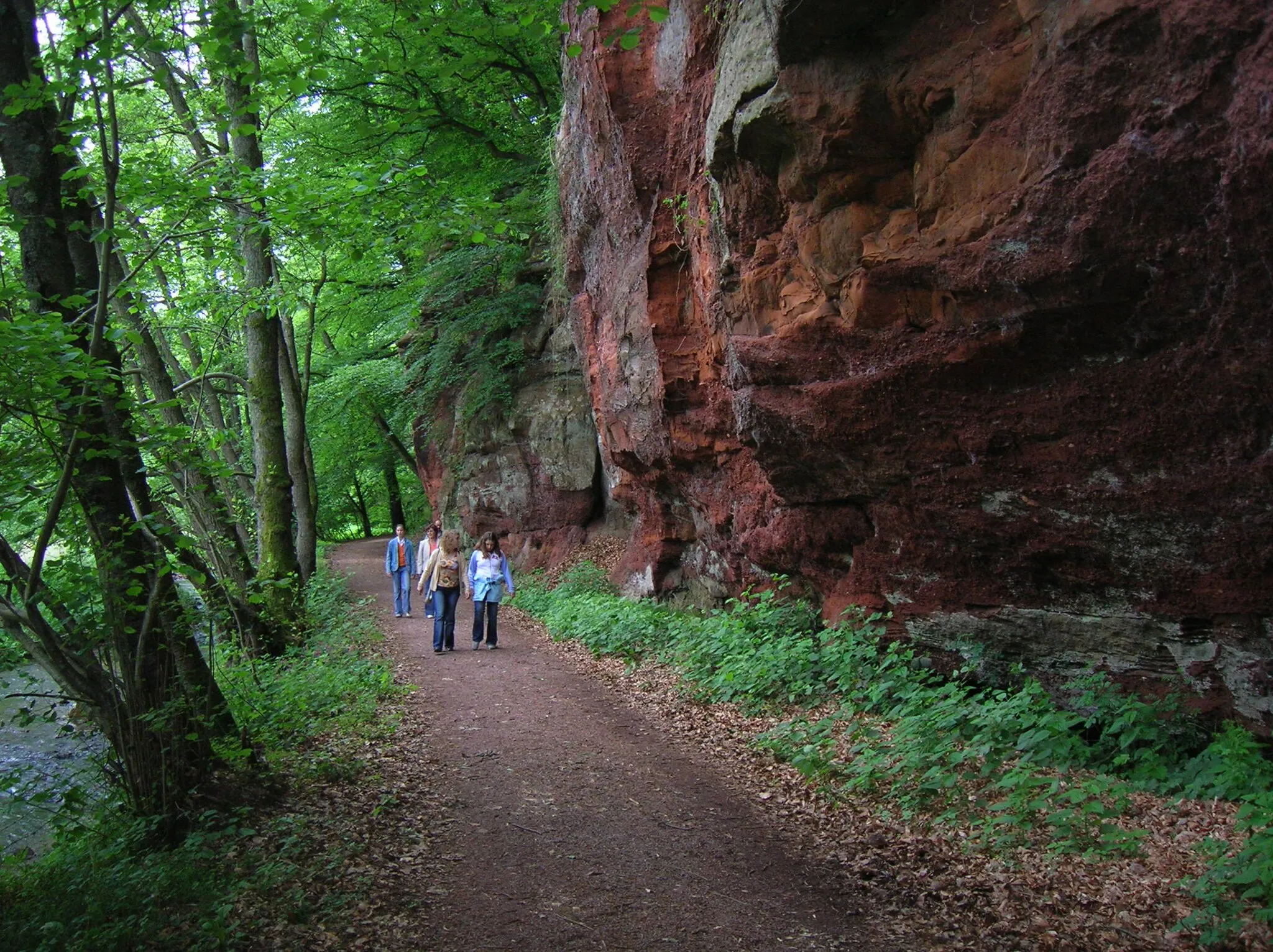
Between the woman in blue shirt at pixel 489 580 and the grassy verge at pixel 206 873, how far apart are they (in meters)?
4.19

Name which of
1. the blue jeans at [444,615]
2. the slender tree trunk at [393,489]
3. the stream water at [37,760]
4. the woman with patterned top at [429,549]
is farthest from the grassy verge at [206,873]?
the slender tree trunk at [393,489]

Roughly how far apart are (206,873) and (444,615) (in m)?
6.96

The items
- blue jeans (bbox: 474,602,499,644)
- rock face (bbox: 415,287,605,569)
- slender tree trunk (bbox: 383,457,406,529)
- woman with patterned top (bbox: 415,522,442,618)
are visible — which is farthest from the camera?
slender tree trunk (bbox: 383,457,406,529)

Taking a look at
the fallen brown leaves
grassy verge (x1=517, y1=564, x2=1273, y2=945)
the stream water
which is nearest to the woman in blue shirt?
grassy verge (x1=517, y1=564, x2=1273, y2=945)

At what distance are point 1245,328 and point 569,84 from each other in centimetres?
A: 1130

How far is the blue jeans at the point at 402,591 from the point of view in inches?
608

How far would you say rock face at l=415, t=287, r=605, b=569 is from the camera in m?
18.9

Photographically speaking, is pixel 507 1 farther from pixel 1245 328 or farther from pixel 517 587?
pixel 517 587

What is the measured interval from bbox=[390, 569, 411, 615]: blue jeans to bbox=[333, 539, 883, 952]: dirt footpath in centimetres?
675

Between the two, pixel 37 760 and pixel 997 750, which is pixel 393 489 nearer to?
pixel 37 760

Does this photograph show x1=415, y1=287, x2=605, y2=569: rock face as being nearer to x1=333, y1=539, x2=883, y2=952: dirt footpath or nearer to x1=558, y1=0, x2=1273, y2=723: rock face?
x1=558, y1=0, x2=1273, y2=723: rock face

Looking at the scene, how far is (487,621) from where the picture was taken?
1219 centimetres

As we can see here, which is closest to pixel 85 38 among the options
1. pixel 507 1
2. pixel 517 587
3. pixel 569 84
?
pixel 507 1

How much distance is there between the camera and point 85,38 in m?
4.94
